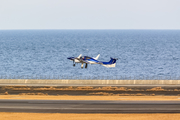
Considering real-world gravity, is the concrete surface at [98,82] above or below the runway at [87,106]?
below

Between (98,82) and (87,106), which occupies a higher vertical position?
(87,106)

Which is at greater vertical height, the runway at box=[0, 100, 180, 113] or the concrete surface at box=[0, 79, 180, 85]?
the runway at box=[0, 100, 180, 113]

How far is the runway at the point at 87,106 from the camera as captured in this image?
179 feet

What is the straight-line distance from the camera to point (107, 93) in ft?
245

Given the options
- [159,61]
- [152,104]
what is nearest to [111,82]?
[152,104]

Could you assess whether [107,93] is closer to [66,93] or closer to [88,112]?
[66,93]

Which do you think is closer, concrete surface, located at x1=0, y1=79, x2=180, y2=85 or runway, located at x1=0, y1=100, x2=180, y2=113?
runway, located at x1=0, y1=100, x2=180, y2=113

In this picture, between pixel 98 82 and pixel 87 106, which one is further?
pixel 98 82

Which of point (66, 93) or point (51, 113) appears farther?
point (66, 93)

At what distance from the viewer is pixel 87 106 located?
190 feet

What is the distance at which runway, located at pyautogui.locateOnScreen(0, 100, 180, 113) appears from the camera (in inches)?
2152

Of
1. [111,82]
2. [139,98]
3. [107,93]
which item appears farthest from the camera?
[111,82]

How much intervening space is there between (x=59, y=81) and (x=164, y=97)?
107 ft
